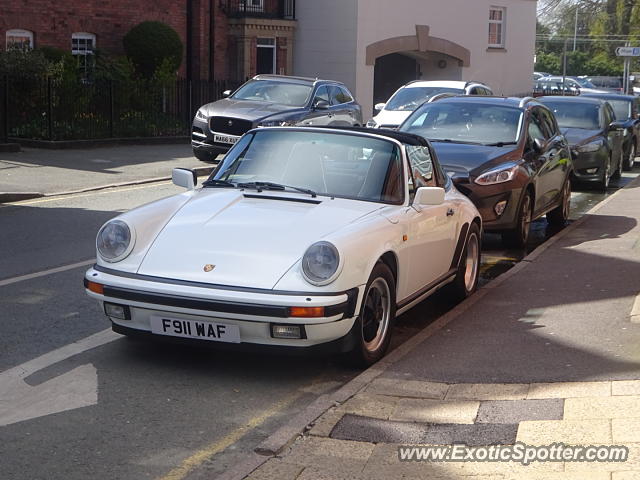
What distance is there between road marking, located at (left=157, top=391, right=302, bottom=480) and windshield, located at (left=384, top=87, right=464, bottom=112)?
57.1 feet

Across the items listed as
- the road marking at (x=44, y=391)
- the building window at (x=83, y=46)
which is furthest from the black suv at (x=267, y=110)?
the road marking at (x=44, y=391)

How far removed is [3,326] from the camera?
7.71 m

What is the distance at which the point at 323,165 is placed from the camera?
25.5ft

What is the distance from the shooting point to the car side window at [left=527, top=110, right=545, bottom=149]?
12.8 m

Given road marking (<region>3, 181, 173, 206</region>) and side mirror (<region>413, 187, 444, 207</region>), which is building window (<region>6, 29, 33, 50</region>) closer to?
road marking (<region>3, 181, 173, 206</region>)

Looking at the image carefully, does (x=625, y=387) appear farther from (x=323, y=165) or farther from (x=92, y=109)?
(x=92, y=109)

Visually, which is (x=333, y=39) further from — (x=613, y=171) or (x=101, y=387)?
(x=101, y=387)

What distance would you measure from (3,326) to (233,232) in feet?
6.84

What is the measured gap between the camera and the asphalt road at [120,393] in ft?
17.1

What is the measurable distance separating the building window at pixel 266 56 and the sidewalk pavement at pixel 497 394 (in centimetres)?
2682

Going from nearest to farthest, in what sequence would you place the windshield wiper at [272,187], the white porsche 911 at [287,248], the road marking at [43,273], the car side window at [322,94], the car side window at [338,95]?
the white porsche 911 at [287,248] < the windshield wiper at [272,187] < the road marking at [43,273] < the car side window at [322,94] < the car side window at [338,95]

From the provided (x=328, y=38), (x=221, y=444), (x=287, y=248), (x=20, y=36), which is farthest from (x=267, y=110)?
(x=328, y=38)

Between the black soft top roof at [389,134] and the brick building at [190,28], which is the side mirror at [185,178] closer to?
the black soft top roof at [389,134]

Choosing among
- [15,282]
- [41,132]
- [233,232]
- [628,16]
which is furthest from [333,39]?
[628,16]
